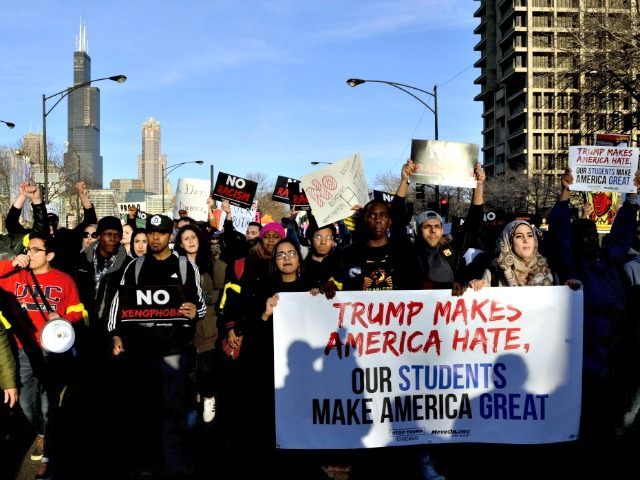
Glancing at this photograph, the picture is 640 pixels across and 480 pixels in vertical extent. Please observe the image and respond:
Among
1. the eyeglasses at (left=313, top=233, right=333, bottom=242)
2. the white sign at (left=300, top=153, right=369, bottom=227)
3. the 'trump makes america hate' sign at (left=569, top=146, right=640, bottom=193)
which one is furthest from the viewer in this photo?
the 'trump makes america hate' sign at (left=569, top=146, right=640, bottom=193)

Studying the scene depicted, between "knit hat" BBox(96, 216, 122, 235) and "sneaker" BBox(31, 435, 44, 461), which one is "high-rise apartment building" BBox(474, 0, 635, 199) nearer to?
"knit hat" BBox(96, 216, 122, 235)

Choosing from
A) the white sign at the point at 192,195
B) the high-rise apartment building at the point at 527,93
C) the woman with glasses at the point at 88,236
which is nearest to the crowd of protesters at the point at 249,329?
the woman with glasses at the point at 88,236

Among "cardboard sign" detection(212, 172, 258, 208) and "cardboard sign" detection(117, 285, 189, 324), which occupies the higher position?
"cardboard sign" detection(212, 172, 258, 208)

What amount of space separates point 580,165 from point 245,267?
245 inches

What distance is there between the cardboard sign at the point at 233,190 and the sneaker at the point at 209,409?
264 inches

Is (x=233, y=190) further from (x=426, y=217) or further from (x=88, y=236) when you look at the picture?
(x=426, y=217)

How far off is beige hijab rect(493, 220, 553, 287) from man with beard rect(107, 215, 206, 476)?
217 cm

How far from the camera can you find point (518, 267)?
202 inches

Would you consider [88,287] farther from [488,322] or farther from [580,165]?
[580,165]

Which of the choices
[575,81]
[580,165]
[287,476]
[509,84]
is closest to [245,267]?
[287,476]

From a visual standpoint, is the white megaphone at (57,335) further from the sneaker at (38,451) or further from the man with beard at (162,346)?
the sneaker at (38,451)

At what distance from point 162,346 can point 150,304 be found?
31 centimetres

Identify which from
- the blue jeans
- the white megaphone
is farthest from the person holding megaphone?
→ the white megaphone

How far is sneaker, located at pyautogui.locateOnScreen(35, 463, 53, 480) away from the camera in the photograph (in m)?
4.94
